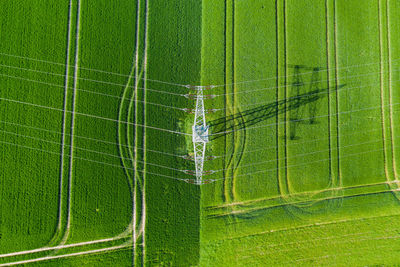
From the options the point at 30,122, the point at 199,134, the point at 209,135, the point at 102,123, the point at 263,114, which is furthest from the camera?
the point at 263,114

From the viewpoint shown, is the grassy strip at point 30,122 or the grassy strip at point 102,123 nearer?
the grassy strip at point 30,122

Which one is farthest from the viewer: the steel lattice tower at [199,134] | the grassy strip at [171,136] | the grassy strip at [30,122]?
the steel lattice tower at [199,134]

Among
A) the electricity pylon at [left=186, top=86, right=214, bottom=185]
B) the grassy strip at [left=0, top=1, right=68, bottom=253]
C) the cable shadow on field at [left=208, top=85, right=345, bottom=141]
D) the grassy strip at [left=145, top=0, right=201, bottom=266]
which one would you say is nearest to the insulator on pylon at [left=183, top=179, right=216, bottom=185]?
the electricity pylon at [left=186, top=86, right=214, bottom=185]

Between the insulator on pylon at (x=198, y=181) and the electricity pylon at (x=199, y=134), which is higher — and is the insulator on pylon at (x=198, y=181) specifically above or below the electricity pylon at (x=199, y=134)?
below

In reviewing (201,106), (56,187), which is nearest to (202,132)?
(201,106)

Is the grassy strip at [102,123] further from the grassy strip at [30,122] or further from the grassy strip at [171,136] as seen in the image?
the grassy strip at [171,136]

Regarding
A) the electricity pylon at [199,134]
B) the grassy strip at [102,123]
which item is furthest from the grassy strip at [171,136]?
the grassy strip at [102,123]

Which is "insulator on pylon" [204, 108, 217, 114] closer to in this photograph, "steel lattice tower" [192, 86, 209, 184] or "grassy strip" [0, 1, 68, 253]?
"steel lattice tower" [192, 86, 209, 184]

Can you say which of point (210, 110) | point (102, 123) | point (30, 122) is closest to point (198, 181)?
point (210, 110)

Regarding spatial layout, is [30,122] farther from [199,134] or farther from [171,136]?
[199,134]

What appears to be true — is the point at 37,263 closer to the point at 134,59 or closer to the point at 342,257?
the point at 134,59
